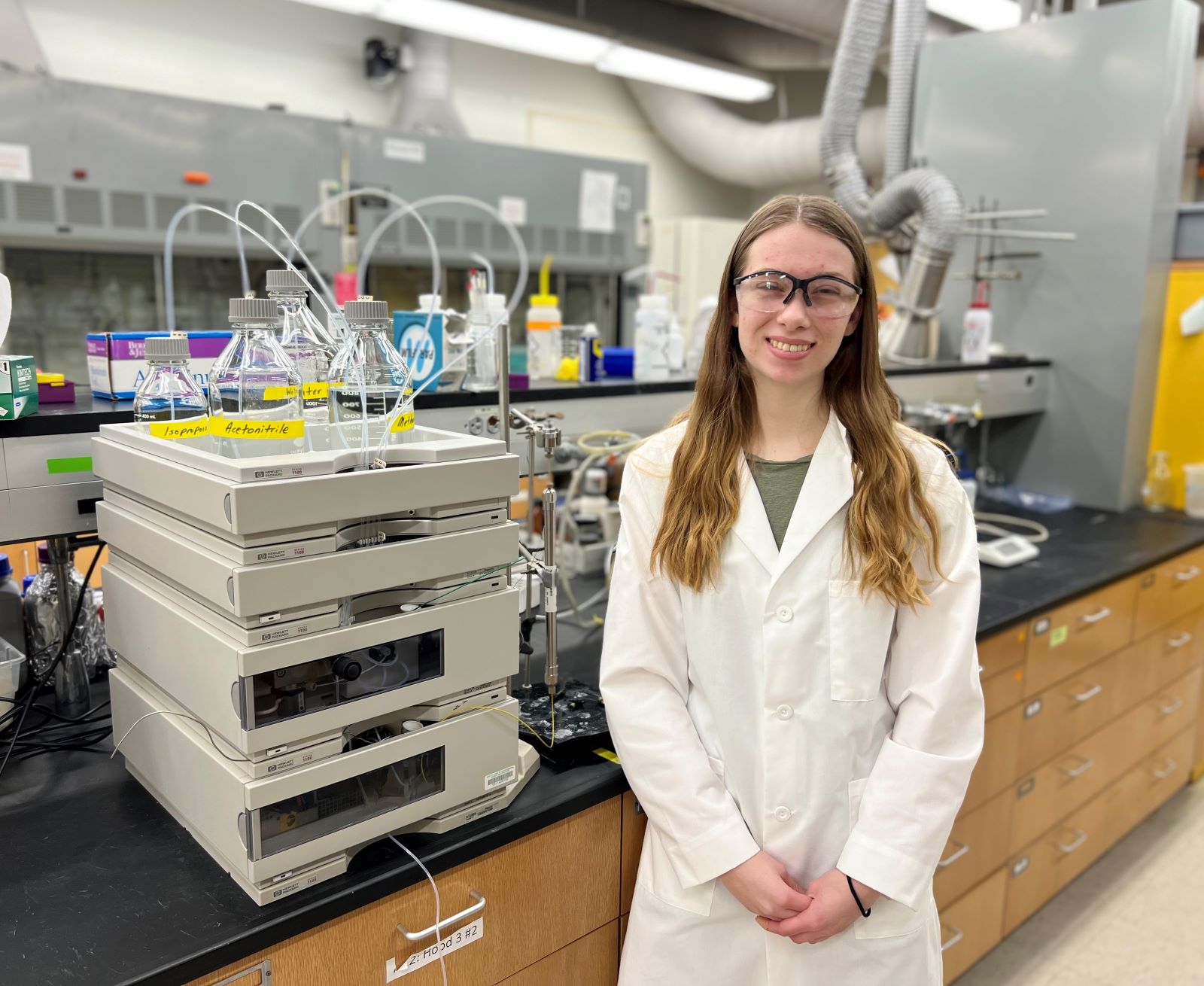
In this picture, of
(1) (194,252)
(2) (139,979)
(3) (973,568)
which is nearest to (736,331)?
(3) (973,568)

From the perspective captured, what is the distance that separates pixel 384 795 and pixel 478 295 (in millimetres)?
1073

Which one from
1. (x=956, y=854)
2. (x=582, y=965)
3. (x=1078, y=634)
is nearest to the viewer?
(x=582, y=965)

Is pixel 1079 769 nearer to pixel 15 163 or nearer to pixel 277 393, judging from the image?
pixel 277 393

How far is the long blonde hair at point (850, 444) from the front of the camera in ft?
3.76

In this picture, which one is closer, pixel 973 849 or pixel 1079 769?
pixel 973 849

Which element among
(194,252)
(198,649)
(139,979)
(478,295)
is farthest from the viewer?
(194,252)

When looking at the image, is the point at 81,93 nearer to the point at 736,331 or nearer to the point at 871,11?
the point at 871,11

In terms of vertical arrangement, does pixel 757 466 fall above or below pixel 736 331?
below

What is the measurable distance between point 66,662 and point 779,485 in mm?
1136

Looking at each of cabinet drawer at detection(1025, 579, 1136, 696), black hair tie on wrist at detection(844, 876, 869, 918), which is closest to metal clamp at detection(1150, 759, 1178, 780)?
cabinet drawer at detection(1025, 579, 1136, 696)

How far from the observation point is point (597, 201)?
454 centimetres

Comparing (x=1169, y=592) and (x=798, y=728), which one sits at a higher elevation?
(x=798, y=728)

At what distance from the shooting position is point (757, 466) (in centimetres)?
125

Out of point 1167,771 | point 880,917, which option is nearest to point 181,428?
point 880,917
